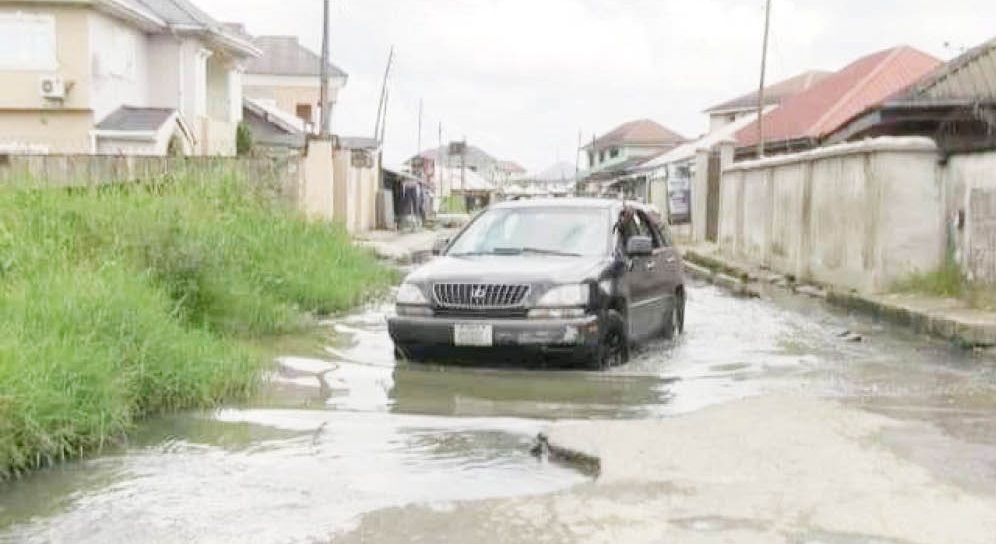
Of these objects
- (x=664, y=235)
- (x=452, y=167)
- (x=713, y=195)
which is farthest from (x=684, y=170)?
(x=452, y=167)

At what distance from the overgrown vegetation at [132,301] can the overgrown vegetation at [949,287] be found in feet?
22.8

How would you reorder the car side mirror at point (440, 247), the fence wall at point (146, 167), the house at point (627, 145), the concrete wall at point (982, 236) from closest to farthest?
the car side mirror at point (440, 247), the concrete wall at point (982, 236), the fence wall at point (146, 167), the house at point (627, 145)

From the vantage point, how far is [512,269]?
966 cm

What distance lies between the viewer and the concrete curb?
11195 millimetres

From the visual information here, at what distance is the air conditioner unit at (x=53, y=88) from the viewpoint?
27.2 meters

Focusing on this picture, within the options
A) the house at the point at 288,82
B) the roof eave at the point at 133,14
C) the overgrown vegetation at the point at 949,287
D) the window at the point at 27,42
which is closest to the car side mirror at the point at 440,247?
the overgrown vegetation at the point at 949,287

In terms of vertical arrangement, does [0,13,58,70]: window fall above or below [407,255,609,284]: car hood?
above

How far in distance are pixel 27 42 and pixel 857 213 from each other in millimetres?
20554

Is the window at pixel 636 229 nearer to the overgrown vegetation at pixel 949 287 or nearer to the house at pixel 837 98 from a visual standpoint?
the overgrown vegetation at pixel 949 287

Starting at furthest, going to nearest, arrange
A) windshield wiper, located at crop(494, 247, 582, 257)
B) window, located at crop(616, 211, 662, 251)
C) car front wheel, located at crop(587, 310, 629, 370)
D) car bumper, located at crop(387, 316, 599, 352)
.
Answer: window, located at crop(616, 211, 662, 251), windshield wiper, located at crop(494, 247, 582, 257), car front wheel, located at crop(587, 310, 629, 370), car bumper, located at crop(387, 316, 599, 352)

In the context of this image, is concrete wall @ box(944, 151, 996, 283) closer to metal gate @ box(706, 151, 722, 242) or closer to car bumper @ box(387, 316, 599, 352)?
car bumper @ box(387, 316, 599, 352)

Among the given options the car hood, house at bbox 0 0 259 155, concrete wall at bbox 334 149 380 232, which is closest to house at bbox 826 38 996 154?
the car hood

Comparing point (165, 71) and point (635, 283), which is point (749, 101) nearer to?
point (165, 71)

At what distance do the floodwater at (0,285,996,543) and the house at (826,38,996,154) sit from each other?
7.31m
